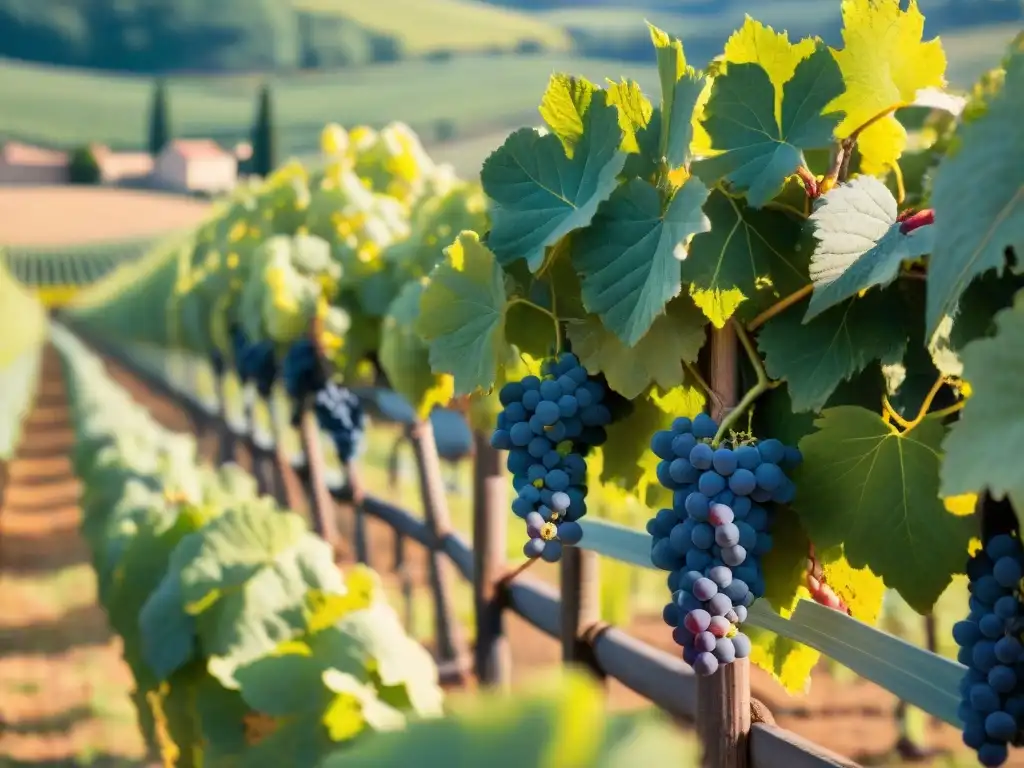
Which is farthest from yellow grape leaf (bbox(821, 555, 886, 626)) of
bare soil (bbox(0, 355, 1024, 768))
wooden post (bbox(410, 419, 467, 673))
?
wooden post (bbox(410, 419, 467, 673))

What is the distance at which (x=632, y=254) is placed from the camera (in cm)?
139

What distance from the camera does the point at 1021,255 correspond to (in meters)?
0.96

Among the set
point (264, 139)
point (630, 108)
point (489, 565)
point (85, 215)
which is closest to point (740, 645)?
point (630, 108)

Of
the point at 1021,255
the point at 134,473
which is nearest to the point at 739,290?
the point at 1021,255

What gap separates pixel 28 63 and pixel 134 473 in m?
81.1

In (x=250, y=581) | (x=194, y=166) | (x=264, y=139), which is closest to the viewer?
(x=250, y=581)

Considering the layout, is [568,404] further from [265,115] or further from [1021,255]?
[265,115]

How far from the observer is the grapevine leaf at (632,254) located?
1279 millimetres

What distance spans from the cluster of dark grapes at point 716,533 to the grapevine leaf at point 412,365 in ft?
8.15

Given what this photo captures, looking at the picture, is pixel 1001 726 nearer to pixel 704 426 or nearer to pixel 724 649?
pixel 724 649

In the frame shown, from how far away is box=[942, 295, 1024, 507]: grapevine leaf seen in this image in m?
A: 0.90

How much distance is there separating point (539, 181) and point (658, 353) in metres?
0.28

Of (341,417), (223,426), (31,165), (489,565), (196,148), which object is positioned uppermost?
(196,148)

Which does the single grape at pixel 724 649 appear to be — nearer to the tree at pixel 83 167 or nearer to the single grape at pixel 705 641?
the single grape at pixel 705 641
